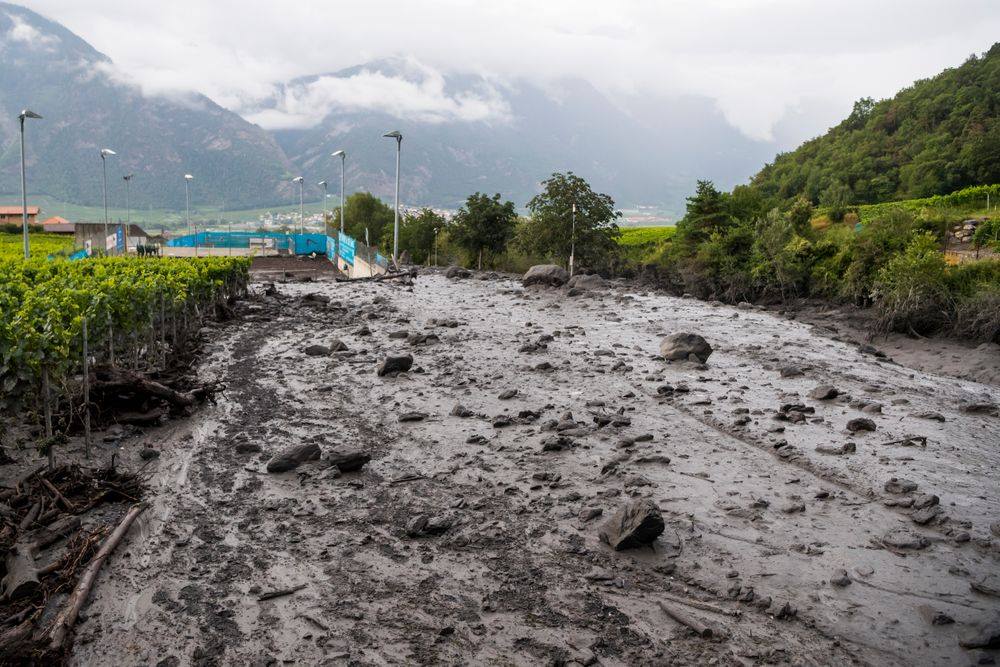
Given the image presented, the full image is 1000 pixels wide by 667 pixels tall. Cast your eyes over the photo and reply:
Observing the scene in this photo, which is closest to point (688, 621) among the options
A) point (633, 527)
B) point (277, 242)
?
point (633, 527)

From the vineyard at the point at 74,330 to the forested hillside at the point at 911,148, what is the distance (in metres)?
60.1

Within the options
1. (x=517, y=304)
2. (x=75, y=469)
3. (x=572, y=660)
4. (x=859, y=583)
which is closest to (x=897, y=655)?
(x=859, y=583)

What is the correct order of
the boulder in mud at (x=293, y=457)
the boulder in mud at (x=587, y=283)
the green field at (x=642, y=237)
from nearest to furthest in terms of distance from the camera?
1. the boulder in mud at (x=293, y=457)
2. the boulder in mud at (x=587, y=283)
3. the green field at (x=642, y=237)

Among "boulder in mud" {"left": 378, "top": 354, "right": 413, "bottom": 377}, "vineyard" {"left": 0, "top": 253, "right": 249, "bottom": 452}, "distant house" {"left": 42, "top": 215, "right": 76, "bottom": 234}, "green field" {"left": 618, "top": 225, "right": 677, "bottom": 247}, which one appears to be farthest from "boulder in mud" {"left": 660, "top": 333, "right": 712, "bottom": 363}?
"distant house" {"left": 42, "top": 215, "right": 76, "bottom": 234}

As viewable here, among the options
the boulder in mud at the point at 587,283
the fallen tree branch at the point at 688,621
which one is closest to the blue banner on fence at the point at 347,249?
the boulder in mud at the point at 587,283

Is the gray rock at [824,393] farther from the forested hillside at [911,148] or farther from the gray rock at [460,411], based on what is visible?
the forested hillside at [911,148]

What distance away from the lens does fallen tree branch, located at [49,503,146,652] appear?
22.2ft

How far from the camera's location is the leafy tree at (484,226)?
191 feet

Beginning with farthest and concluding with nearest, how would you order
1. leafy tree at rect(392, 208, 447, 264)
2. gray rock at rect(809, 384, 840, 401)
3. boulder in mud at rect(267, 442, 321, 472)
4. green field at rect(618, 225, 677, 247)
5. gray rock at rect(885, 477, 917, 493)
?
1. leafy tree at rect(392, 208, 447, 264)
2. green field at rect(618, 225, 677, 247)
3. gray rock at rect(809, 384, 840, 401)
4. boulder in mud at rect(267, 442, 321, 472)
5. gray rock at rect(885, 477, 917, 493)

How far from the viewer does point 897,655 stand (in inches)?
277

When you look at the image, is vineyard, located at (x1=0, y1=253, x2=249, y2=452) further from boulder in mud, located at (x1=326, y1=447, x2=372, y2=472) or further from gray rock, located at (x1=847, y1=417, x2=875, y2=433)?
gray rock, located at (x1=847, y1=417, x2=875, y2=433)

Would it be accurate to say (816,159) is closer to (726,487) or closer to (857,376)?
(857,376)

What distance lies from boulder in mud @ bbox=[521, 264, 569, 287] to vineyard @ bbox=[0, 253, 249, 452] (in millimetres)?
20769

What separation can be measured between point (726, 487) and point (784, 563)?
2.42 metres
